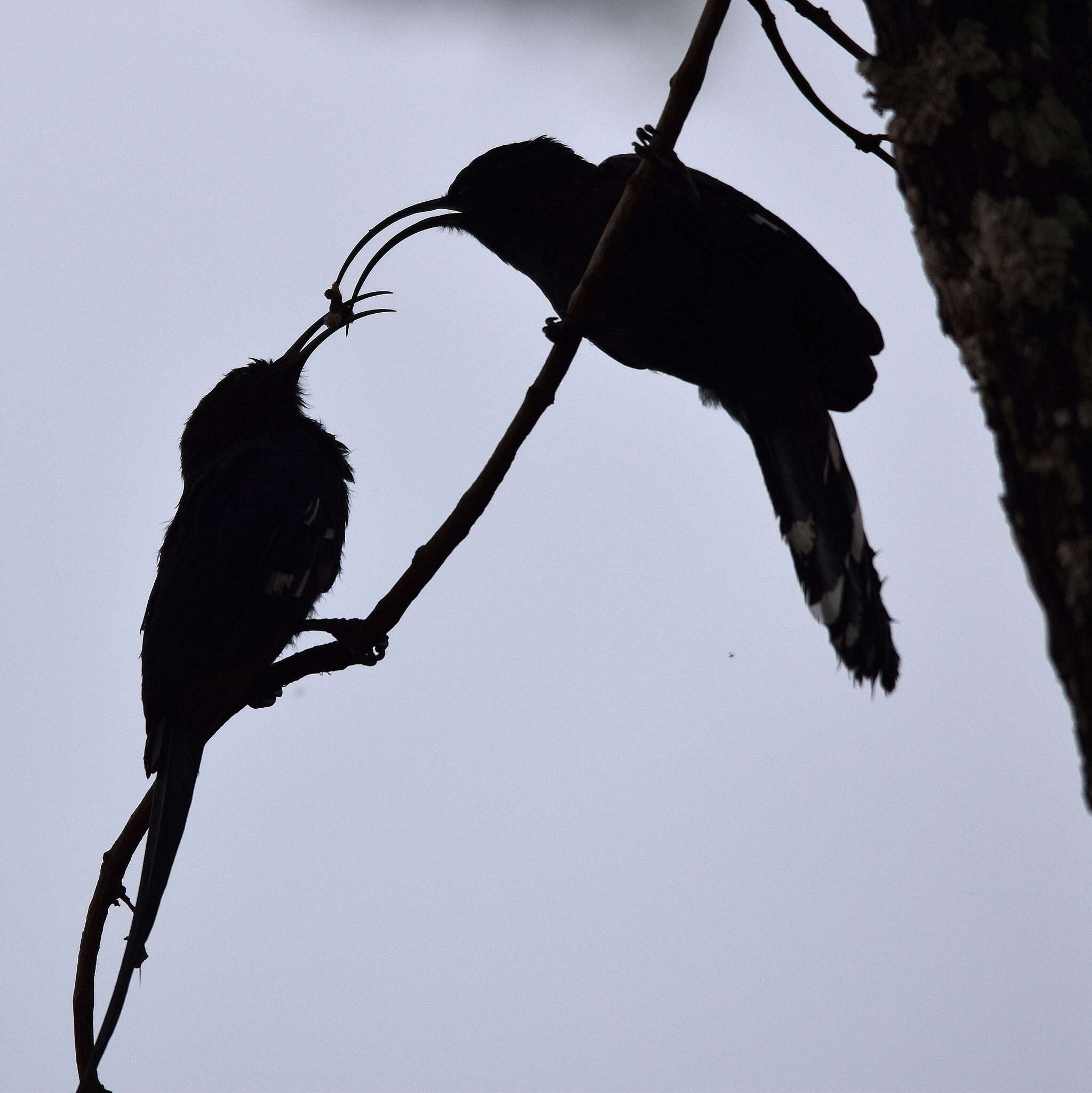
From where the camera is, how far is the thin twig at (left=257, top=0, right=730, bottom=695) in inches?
98.6

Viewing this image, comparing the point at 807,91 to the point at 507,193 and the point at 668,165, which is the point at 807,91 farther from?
the point at 507,193

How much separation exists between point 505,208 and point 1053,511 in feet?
9.21

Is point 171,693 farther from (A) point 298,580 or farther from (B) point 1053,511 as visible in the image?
(B) point 1053,511

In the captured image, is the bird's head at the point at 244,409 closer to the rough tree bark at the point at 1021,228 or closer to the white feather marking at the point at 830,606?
the white feather marking at the point at 830,606

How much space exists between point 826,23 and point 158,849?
255cm

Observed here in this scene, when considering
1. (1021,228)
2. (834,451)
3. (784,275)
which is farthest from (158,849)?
(1021,228)

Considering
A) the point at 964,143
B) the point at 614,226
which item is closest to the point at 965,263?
the point at 964,143

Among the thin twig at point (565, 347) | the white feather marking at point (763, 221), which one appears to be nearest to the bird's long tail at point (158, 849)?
the thin twig at point (565, 347)

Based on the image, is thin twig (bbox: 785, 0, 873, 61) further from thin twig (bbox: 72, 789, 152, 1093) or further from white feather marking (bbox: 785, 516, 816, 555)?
thin twig (bbox: 72, 789, 152, 1093)

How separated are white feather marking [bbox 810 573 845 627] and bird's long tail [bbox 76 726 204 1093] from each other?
68.1 inches

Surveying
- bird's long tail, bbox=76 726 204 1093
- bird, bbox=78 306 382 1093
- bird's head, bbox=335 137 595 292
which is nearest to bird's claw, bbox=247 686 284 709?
bird, bbox=78 306 382 1093

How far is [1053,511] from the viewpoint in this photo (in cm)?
128

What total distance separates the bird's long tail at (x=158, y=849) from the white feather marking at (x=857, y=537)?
1.86m

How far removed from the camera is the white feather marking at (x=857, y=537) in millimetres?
2982
